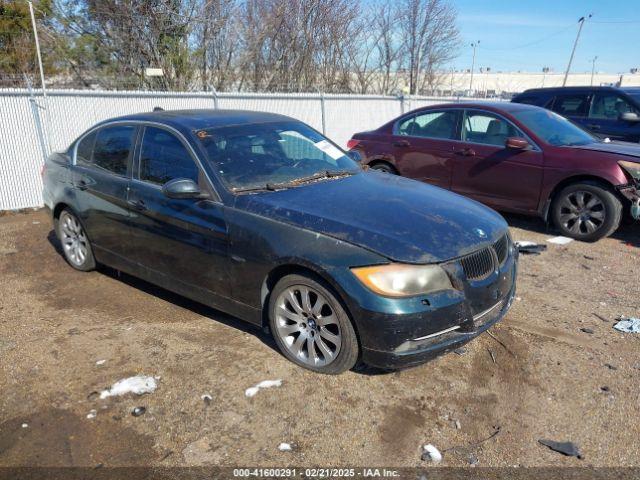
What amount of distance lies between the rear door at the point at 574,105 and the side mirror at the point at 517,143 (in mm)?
3874

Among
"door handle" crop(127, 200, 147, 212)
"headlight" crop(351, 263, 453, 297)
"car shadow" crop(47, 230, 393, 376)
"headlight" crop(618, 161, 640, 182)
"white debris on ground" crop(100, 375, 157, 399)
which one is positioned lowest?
"white debris on ground" crop(100, 375, 157, 399)

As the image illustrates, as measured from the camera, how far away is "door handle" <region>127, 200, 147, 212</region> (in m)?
4.15

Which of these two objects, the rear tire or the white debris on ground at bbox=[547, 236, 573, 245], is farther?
the white debris on ground at bbox=[547, 236, 573, 245]

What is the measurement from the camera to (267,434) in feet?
9.35

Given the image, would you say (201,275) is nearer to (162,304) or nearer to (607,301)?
(162,304)

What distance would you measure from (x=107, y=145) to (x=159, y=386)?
2539mm

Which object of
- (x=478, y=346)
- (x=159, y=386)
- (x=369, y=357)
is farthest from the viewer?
(x=478, y=346)

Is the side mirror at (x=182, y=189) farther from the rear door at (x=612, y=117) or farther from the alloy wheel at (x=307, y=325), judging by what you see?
the rear door at (x=612, y=117)

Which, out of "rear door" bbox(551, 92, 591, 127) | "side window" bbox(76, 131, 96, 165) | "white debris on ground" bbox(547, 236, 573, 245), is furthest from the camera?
"rear door" bbox(551, 92, 591, 127)

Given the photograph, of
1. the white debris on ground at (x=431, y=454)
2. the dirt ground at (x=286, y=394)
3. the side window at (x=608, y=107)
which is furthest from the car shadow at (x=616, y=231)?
the white debris on ground at (x=431, y=454)

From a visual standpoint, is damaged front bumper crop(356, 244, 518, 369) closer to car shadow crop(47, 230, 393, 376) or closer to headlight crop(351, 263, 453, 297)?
headlight crop(351, 263, 453, 297)

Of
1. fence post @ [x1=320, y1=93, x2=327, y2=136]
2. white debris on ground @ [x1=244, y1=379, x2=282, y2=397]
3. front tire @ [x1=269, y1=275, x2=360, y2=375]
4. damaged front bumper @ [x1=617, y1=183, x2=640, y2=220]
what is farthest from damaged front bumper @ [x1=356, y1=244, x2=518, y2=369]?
fence post @ [x1=320, y1=93, x2=327, y2=136]

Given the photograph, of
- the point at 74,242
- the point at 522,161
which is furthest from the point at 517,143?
the point at 74,242

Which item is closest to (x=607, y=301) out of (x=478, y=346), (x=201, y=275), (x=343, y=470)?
(x=478, y=346)
